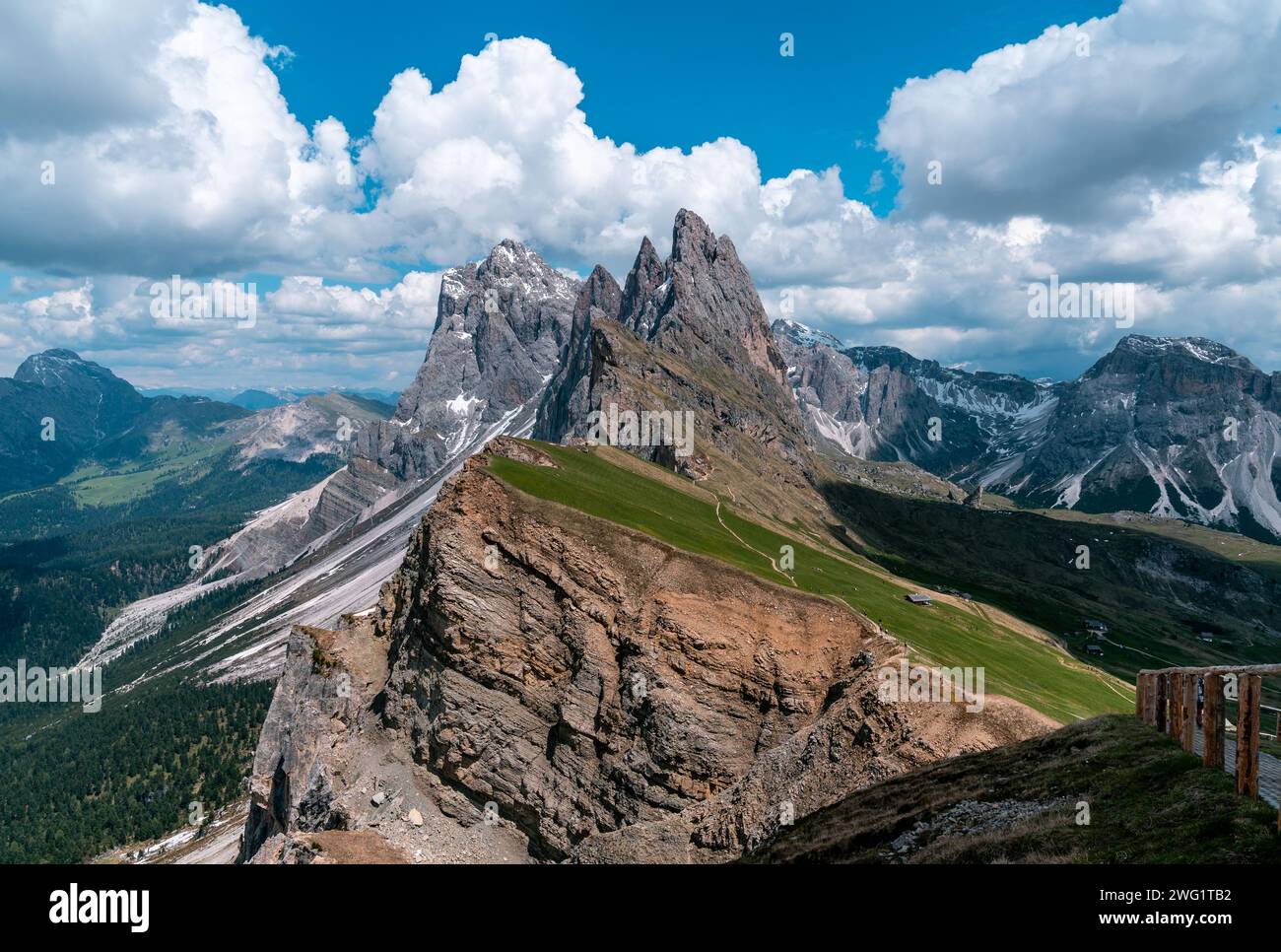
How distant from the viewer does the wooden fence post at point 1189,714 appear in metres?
21.3

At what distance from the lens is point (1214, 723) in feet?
61.2

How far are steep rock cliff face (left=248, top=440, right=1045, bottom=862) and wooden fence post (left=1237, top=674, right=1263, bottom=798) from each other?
27568 millimetres

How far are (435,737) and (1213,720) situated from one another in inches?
2005

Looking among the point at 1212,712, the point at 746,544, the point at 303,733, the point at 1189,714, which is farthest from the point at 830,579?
the point at 1212,712

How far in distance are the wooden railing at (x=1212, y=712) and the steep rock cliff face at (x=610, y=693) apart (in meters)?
18.6

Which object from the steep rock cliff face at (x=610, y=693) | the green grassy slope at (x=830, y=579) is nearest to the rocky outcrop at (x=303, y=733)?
the steep rock cliff face at (x=610, y=693)

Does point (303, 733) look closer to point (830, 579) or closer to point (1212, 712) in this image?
point (830, 579)

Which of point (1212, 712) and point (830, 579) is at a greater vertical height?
point (1212, 712)

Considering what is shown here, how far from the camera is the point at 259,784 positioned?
67562 millimetres

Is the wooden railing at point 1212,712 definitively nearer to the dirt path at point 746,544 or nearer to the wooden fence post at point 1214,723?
the wooden fence post at point 1214,723

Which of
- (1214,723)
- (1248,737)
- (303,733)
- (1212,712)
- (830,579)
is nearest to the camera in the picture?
(1248,737)

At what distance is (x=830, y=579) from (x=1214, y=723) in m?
70.1
